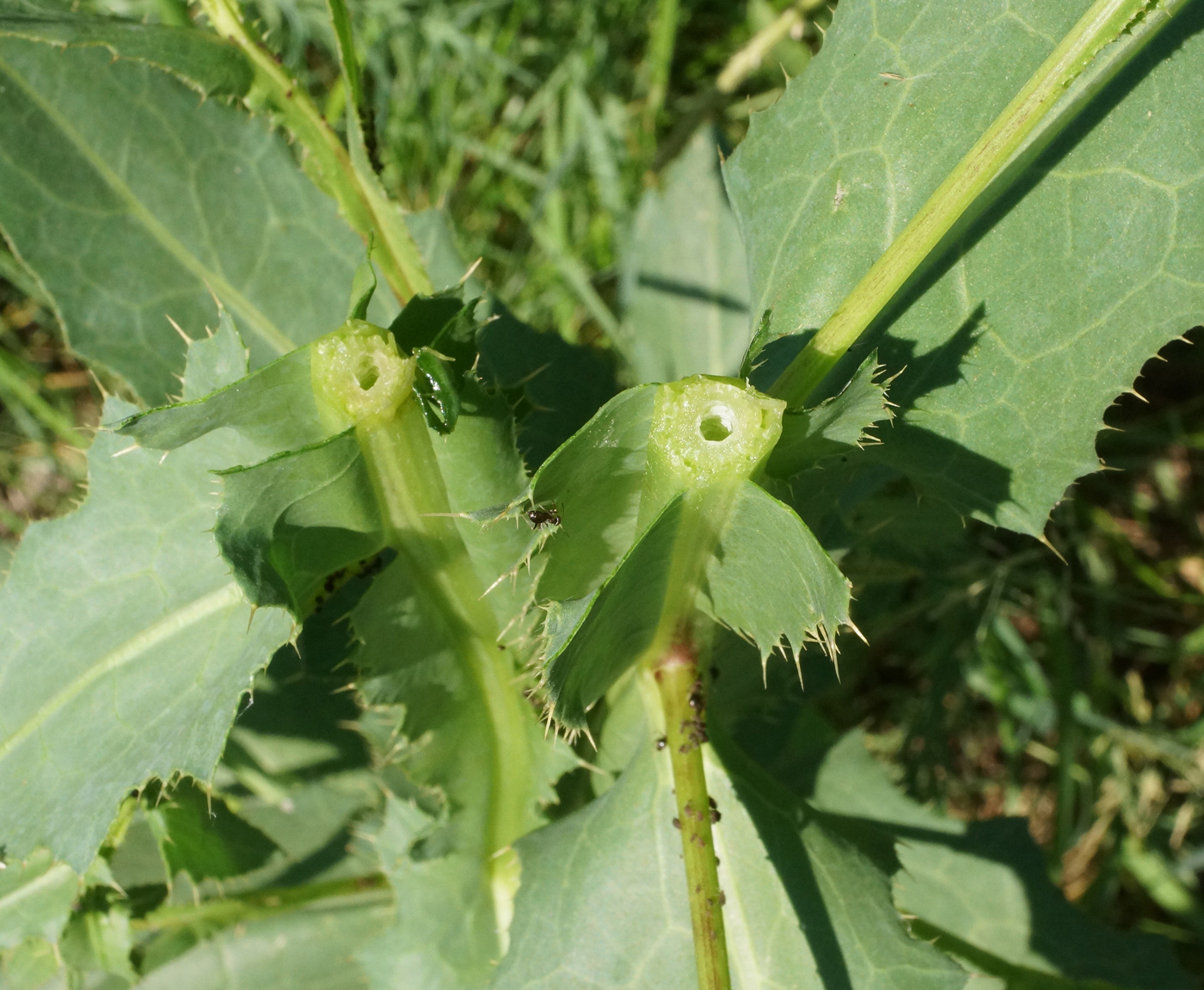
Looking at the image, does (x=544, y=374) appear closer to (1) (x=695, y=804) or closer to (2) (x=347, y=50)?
(2) (x=347, y=50)

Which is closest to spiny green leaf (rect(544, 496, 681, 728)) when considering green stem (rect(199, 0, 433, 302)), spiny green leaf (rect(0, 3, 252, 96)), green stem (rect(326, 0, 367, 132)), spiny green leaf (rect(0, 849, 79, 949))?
green stem (rect(199, 0, 433, 302))

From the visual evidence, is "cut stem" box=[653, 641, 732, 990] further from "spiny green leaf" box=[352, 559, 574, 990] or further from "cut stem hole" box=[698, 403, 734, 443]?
"cut stem hole" box=[698, 403, 734, 443]

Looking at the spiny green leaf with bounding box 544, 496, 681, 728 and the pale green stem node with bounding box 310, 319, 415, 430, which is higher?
the pale green stem node with bounding box 310, 319, 415, 430

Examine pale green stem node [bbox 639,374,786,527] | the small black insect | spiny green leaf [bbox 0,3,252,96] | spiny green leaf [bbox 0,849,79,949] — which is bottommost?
spiny green leaf [bbox 0,849,79,949]

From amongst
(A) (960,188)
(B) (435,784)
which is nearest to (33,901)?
(B) (435,784)

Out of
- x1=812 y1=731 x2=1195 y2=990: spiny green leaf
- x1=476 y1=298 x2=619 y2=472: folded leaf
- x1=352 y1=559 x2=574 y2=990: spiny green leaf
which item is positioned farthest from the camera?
x1=812 y1=731 x2=1195 y2=990: spiny green leaf

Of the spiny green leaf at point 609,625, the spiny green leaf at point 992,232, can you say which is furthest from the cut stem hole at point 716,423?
the spiny green leaf at point 992,232

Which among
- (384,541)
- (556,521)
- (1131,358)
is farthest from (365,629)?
(1131,358)
